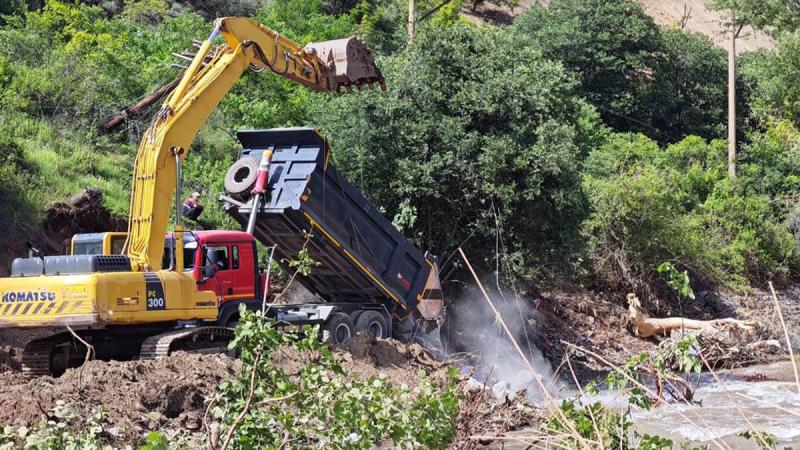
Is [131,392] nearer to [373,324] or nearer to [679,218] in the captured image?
[373,324]

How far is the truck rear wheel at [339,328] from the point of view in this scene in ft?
52.2

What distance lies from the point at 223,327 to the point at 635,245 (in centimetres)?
1442

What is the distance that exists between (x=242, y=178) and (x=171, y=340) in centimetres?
365

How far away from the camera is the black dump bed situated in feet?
50.7

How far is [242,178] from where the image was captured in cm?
1584

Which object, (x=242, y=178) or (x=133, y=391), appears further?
(x=242, y=178)

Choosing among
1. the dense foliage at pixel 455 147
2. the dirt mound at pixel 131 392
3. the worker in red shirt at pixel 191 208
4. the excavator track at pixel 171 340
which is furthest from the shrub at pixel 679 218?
the dirt mound at pixel 131 392

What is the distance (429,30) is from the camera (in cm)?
2092

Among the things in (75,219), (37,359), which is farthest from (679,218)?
(37,359)

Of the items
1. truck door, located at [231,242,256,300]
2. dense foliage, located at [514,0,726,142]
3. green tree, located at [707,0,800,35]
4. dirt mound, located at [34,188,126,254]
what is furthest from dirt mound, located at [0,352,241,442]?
dense foliage, located at [514,0,726,142]

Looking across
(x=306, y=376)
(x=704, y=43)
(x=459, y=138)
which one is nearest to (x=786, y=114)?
(x=704, y=43)

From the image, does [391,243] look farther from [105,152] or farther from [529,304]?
[105,152]

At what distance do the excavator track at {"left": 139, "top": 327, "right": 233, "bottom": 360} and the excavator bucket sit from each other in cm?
499

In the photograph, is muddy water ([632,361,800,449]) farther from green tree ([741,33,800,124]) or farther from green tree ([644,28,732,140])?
green tree ([644,28,732,140])
